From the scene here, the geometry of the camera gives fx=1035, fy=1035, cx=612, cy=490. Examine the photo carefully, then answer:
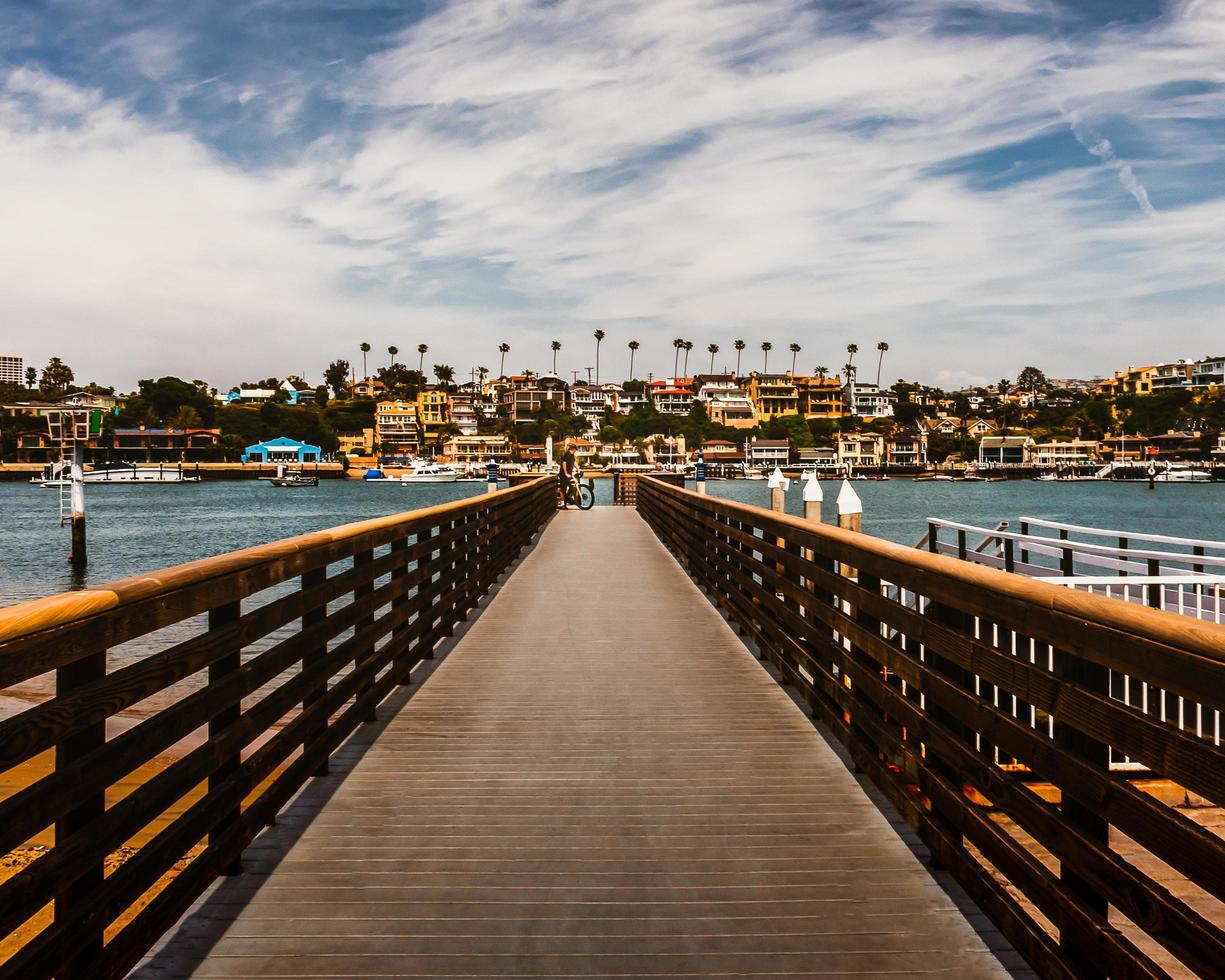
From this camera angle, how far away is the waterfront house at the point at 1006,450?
188750 millimetres

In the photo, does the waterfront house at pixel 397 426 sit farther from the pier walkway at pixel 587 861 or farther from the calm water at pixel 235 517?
the pier walkway at pixel 587 861

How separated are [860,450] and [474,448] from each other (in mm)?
70450

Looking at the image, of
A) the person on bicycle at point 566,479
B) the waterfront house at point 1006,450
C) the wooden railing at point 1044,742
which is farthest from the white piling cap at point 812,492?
the waterfront house at point 1006,450

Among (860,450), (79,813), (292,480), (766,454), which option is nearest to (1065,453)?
(860,450)

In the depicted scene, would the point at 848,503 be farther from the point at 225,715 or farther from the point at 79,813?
the point at 79,813

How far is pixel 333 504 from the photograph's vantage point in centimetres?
10012

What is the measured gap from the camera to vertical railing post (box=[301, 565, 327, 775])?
4.77 m

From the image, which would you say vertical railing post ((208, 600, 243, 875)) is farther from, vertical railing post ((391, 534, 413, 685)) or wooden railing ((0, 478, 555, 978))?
vertical railing post ((391, 534, 413, 685))

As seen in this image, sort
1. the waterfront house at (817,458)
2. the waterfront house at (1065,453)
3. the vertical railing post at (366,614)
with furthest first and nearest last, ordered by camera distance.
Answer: the waterfront house at (817,458)
the waterfront house at (1065,453)
the vertical railing post at (366,614)

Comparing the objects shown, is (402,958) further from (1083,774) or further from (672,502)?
(672,502)

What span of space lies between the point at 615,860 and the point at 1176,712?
15.5 feet

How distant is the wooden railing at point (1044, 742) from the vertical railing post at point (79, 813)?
8.26ft

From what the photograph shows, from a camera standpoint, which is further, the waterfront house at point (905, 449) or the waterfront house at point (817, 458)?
the waterfront house at point (905, 449)

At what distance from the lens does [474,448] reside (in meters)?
185
